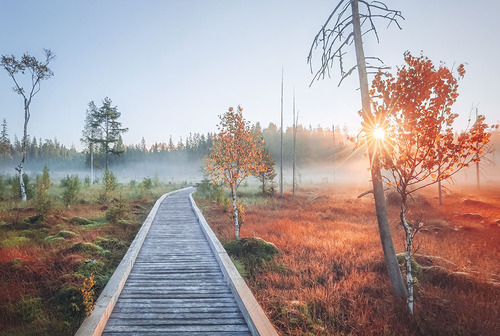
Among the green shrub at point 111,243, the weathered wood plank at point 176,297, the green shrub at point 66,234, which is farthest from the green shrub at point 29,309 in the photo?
the green shrub at point 66,234

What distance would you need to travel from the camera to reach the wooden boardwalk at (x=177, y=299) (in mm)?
4055

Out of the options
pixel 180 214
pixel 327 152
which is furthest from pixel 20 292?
pixel 327 152

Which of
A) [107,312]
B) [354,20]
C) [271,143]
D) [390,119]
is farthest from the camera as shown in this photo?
[271,143]

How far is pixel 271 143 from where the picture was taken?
117875mm

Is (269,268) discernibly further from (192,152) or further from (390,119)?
(192,152)

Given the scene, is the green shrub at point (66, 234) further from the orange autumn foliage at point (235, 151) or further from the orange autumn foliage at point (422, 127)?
the orange autumn foliage at point (422, 127)

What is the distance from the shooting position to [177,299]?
507cm

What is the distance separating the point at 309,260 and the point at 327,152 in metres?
118

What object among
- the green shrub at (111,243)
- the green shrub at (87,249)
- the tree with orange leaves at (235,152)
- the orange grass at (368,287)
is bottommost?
the orange grass at (368,287)

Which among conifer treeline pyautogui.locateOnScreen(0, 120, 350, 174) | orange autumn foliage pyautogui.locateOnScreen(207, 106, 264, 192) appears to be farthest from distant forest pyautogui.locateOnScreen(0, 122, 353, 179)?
orange autumn foliage pyautogui.locateOnScreen(207, 106, 264, 192)

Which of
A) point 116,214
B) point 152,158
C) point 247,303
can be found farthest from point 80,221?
point 152,158

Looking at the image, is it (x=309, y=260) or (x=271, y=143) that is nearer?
(x=309, y=260)

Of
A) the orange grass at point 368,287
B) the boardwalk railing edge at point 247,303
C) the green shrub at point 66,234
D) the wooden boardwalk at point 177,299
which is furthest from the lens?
the green shrub at point 66,234

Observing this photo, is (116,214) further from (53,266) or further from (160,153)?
(160,153)
